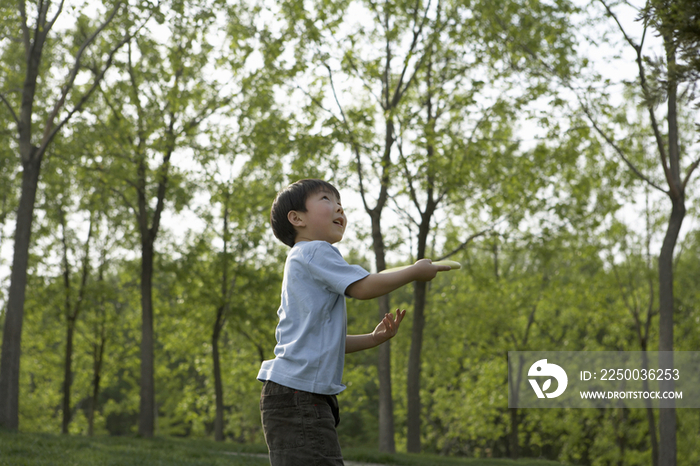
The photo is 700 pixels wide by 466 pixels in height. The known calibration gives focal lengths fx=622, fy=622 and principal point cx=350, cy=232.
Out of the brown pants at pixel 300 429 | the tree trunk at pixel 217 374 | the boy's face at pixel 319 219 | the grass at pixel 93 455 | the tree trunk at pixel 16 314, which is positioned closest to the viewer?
the brown pants at pixel 300 429

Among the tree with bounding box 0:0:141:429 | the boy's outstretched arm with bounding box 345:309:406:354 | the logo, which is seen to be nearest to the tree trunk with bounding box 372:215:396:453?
the tree with bounding box 0:0:141:429

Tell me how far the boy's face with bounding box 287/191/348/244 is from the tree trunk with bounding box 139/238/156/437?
13.5 m

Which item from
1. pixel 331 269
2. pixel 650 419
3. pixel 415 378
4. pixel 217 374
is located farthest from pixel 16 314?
pixel 650 419

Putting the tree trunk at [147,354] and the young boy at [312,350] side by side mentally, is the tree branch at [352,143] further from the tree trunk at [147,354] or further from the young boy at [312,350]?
the young boy at [312,350]

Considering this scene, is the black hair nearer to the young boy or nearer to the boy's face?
the boy's face

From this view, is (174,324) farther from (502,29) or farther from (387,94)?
(502,29)

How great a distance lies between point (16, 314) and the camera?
11.9 m

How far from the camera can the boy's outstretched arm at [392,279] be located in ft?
7.53

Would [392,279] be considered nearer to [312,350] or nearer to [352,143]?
[312,350]

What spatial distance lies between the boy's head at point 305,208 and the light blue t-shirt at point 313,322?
0.57 ft

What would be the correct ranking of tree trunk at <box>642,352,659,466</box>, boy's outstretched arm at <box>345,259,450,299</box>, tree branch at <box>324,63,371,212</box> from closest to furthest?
boy's outstretched arm at <box>345,259,450,299</box> < tree branch at <box>324,63,371,212</box> < tree trunk at <box>642,352,659,466</box>

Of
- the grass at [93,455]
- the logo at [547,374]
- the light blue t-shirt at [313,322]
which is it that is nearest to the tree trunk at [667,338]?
the grass at [93,455]

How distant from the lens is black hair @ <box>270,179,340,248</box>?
277 centimetres

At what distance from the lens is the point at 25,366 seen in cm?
2756
